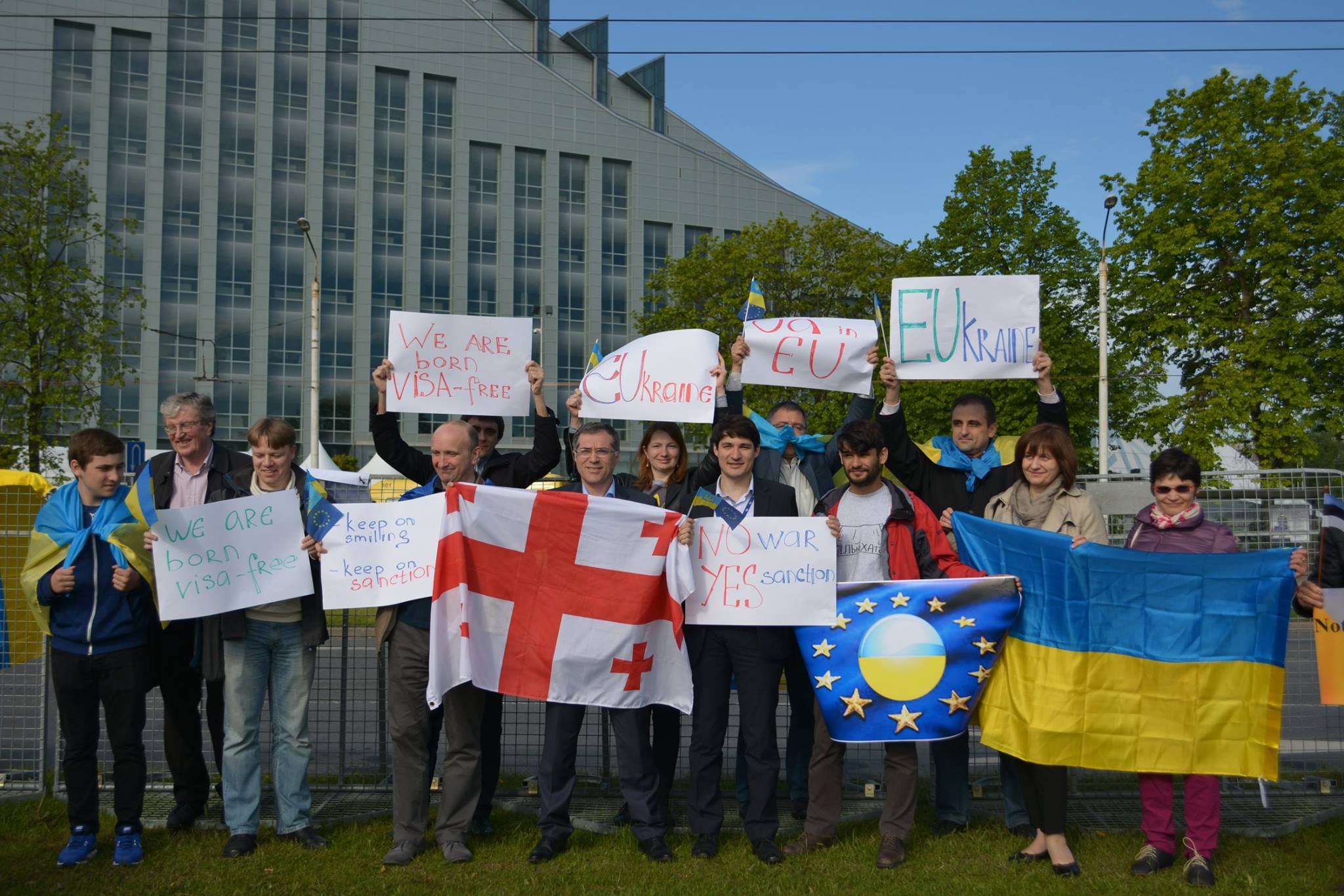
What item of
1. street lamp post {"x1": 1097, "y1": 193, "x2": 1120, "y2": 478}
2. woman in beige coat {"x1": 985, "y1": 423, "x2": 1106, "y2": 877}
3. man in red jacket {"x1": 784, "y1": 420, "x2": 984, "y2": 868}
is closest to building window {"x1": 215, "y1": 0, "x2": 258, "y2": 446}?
street lamp post {"x1": 1097, "y1": 193, "x2": 1120, "y2": 478}

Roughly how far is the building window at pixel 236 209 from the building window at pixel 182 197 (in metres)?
1.07

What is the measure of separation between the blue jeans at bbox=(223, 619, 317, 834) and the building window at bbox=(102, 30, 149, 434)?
4789 centimetres

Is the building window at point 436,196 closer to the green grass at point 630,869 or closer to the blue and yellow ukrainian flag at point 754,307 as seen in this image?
the blue and yellow ukrainian flag at point 754,307

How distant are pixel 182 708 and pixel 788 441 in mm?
3874

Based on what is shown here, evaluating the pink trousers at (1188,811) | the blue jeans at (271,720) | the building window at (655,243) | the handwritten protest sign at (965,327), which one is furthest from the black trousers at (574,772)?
the building window at (655,243)

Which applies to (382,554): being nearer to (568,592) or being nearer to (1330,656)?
(568,592)

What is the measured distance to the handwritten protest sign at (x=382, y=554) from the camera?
17.1 ft

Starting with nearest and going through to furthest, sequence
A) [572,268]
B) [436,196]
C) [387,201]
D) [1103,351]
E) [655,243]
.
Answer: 1. [1103,351]
2. [387,201]
3. [436,196]
4. [572,268]
5. [655,243]

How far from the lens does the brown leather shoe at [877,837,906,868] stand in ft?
16.4

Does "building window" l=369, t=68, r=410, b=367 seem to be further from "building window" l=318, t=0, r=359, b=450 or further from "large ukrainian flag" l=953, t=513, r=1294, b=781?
"large ukrainian flag" l=953, t=513, r=1294, b=781

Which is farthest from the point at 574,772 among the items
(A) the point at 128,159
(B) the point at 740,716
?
(A) the point at 128,159

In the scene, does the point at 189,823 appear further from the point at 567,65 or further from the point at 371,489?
the point at 567,65

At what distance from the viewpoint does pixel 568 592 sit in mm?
5270

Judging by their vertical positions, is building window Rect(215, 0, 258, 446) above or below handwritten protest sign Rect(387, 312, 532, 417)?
above
